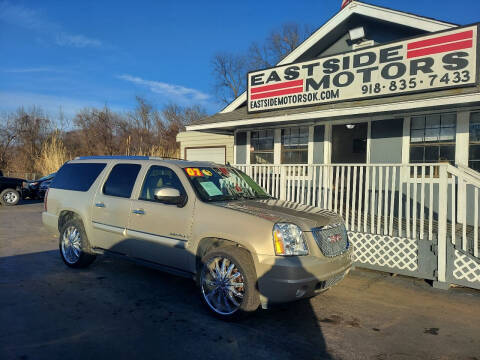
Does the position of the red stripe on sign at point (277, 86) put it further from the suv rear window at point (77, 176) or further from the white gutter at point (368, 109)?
the suv rear window at point (77, 176)

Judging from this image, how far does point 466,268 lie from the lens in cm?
546

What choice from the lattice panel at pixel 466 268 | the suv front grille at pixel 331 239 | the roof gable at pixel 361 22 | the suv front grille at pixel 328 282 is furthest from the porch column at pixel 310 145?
the suv front grille at pixel 328 282

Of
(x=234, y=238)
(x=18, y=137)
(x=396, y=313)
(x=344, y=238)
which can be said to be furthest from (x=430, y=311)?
(x=18, y=137)

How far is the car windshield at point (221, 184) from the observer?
484 cm

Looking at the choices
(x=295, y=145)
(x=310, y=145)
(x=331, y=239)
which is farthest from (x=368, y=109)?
(x=331, y=239)

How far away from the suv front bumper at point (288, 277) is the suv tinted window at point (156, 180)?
1.88m

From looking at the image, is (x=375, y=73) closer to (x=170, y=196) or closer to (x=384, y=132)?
(x=384, y=132)

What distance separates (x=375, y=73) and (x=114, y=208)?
247 inches

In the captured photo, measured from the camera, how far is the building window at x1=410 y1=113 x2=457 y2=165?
8250mm

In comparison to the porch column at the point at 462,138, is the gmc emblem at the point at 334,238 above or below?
below

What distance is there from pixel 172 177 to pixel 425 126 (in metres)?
6.52

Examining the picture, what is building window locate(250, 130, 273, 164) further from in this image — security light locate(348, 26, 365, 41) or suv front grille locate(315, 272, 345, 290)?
suv front grille locate(315, 272, 345, 290)

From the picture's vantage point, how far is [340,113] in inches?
331

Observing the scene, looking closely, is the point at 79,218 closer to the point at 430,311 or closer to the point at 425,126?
the point at 430,311
